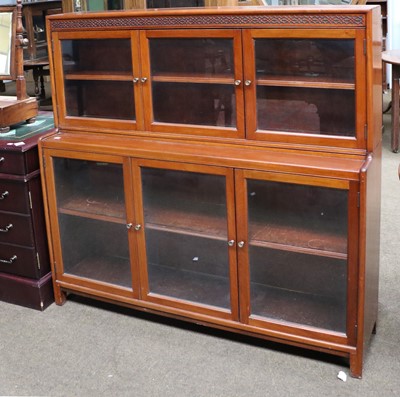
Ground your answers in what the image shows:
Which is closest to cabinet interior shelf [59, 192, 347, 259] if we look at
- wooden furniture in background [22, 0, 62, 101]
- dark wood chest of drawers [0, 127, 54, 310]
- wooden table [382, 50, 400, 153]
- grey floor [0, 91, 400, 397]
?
dark wood chest of drawers [0, 127, 54, 310]

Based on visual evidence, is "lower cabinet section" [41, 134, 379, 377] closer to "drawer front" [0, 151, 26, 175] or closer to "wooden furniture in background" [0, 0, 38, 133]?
"drawer front" [0, 151, 26, 175]

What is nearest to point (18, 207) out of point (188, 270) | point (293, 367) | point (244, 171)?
point (188, 270)

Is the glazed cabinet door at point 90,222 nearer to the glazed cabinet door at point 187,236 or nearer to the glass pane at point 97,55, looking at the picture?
the glazed cabinet door at point 187,236

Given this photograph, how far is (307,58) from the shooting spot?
191 cm

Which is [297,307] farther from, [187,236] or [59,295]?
[59,295]

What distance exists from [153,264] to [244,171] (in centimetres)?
54

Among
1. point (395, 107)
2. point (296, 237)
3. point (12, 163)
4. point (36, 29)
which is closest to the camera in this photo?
point (296, 237)

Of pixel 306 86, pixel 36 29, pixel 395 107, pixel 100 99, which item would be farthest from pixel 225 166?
pixel 36 29

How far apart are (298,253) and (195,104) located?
0.60m

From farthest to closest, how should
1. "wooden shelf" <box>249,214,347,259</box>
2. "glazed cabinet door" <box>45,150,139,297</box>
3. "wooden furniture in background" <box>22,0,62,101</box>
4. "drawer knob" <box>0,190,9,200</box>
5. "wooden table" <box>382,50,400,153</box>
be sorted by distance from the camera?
"wooden furniture in background" <box>22,0,62,101</box> → "wooden table" <box>382,50,400,153</box> → "drawer knob" <box>0,190,9,200</box> → "glazed cabinet door" <box>45,150,139,297</box> → "wooden shelf" <box>249,214,347,259</box>

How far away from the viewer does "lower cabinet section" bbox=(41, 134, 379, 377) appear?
75.6 inches

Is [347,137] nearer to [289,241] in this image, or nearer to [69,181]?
[289,241]

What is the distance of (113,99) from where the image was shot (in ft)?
7.48

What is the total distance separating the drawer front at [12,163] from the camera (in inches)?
91.9
